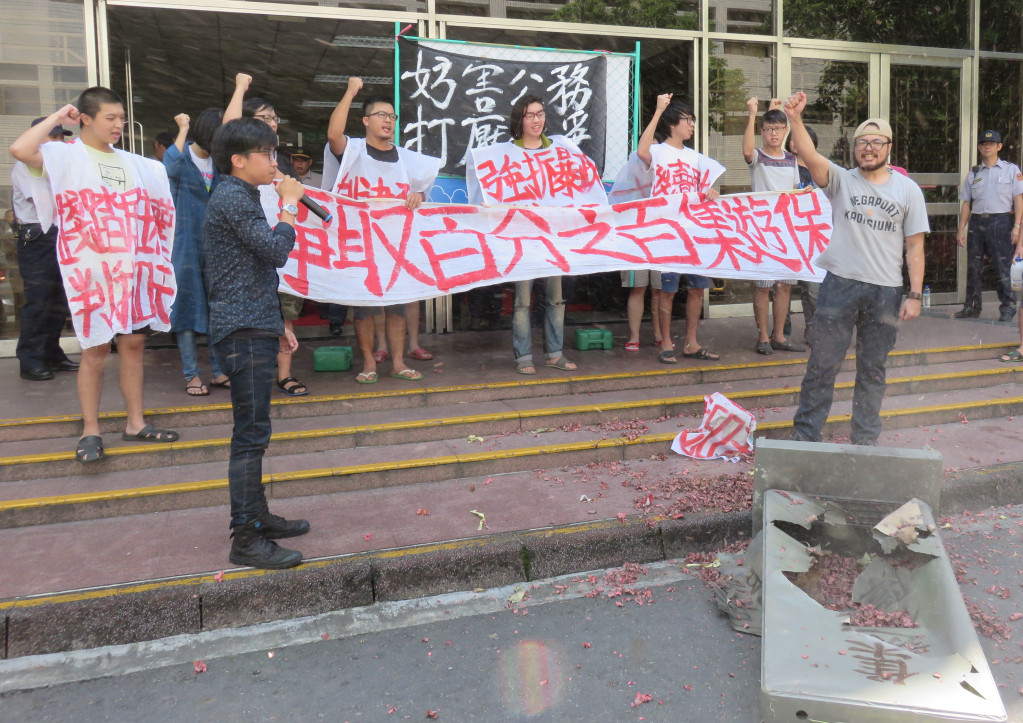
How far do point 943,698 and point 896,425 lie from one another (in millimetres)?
3981

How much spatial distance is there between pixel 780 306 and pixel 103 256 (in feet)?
17.9

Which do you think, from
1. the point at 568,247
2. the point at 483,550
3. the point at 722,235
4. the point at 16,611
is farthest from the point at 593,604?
the point at 722,235

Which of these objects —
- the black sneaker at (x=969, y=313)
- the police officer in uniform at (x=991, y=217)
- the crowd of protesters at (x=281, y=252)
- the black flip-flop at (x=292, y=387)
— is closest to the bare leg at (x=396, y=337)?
the crowd of protesters at (x=281, y=252)

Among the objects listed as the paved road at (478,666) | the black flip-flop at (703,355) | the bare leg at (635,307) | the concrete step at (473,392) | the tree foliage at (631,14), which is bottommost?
the paved road at (478,666)

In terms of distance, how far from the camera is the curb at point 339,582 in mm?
3365

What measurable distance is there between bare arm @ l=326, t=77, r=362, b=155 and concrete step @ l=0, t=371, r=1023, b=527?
226cm

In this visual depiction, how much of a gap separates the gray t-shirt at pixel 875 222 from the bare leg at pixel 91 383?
4.40 metres

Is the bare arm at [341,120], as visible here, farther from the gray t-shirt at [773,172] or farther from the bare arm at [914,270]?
the bare arm at [914,270]

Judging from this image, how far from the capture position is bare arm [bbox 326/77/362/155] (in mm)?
5738

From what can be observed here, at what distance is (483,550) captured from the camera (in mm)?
3930

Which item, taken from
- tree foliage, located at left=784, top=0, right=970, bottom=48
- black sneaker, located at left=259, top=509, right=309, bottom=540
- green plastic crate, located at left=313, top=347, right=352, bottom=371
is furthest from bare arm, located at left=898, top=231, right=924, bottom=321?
tree foliage, located at left=784, top=0, right=970, bottom=48

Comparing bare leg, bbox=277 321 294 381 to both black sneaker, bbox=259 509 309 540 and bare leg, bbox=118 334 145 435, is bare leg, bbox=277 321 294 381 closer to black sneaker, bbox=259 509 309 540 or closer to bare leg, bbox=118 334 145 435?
bare leg, bbox=118 334 145 435

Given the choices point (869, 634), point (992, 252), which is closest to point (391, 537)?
point (869, 634)

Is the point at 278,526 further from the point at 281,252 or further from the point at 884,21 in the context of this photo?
the point at 884,21
